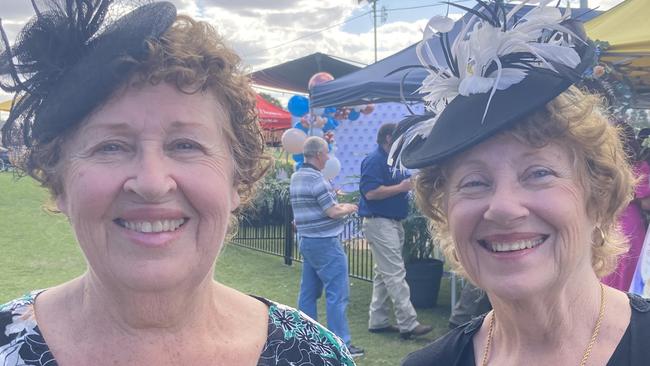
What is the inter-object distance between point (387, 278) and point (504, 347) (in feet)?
15.9

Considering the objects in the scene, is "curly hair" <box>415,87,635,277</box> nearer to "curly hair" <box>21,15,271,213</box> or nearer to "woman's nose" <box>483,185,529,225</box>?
"woman's nose" <box>483,185,529,225</box>

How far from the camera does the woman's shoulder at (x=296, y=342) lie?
200 cm

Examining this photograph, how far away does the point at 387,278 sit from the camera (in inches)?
273

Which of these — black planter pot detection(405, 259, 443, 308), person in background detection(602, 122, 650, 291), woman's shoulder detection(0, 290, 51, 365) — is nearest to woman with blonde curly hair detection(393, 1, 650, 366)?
woman's shoulder detection(0, 290, 51, 365)

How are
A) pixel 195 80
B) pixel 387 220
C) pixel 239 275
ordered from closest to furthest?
pixel 195 80 → pixel 387 220 → pixel 239 275

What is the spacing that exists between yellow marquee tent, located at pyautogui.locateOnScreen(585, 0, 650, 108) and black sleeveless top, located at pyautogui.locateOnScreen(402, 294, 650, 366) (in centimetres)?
339

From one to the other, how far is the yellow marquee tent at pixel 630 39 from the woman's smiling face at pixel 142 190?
13.6ft

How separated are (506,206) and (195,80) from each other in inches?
36.5

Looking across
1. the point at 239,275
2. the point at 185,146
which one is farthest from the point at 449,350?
the point at 239,275

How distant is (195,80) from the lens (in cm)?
175

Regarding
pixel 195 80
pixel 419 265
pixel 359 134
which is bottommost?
pixel 419 265

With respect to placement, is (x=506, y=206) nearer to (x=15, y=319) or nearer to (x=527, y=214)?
(x=527, y=214)

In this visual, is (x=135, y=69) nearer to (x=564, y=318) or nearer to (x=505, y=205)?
(x=505, y=205)

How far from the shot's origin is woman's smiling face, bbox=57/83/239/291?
5.43ft
